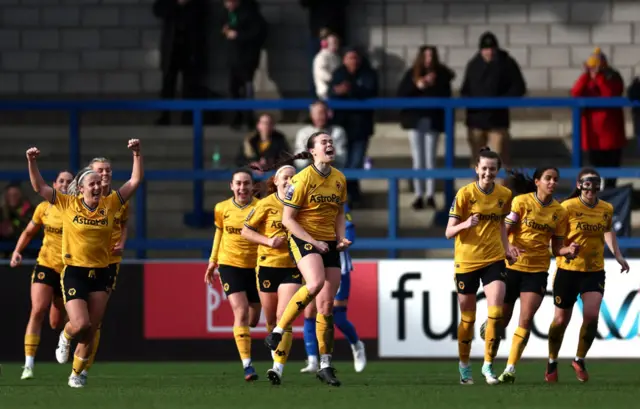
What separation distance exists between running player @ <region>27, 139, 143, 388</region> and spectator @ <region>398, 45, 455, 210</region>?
666 cm

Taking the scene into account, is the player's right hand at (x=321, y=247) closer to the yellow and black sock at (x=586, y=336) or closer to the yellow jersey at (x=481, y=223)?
the yellow jersey at (x=481, y=223)

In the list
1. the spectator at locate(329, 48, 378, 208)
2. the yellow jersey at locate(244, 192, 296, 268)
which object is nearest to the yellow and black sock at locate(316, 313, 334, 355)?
the yellow jersey at locate(244, 192, 296, 268)

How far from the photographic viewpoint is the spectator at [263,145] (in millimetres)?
18797

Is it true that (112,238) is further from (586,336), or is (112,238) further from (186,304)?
(586,336)

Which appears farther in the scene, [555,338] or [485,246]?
[555,338]

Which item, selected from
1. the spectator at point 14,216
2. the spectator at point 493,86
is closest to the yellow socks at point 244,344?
the spectator at point 14,216

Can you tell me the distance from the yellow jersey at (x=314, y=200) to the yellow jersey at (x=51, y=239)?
313 centimetres

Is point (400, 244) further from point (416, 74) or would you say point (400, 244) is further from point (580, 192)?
point (580, 192)

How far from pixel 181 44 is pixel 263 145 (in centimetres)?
329

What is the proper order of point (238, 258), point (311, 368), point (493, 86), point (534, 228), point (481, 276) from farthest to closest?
point (493, 86)
point (311, 368)
point (238, 258)
point (534, 228)
point (481, 276)

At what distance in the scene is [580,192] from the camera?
1468cm

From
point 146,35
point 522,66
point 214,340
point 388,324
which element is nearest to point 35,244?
point 214,340

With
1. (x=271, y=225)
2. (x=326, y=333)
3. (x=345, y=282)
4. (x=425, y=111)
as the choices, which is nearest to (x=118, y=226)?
(x=271, y=225)

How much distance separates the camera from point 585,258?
47.8 feet
